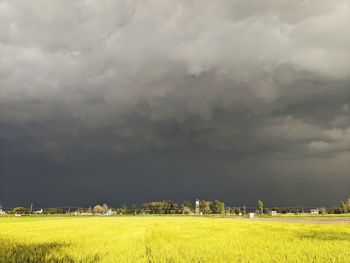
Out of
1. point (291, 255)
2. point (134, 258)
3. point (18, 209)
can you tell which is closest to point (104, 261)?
point (134, 258)

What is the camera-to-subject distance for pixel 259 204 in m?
162

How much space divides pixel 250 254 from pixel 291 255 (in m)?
1.30

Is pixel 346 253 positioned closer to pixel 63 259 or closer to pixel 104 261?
pixel 104 261

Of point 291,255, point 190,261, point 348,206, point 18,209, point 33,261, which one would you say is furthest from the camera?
point 18,209

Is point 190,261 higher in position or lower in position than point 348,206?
lower

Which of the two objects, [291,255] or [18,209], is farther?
[18,209]

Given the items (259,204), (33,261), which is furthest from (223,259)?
(259,204)

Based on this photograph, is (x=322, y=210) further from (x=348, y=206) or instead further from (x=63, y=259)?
(x=63, y=259)

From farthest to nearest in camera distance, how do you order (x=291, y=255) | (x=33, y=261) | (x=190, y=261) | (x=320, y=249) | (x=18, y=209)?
(x=18, y=209) → (x=320, y=249) → (x=291, y=255) → (x=33, y=261) → (x=190, y=261)

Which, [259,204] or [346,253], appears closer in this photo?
[346,253]

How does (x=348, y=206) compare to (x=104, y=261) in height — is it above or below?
above

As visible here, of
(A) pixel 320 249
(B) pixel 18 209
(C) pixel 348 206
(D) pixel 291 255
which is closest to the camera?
(D) pixel 291 255

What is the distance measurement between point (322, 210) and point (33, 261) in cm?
17423

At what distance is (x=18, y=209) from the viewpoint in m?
199
